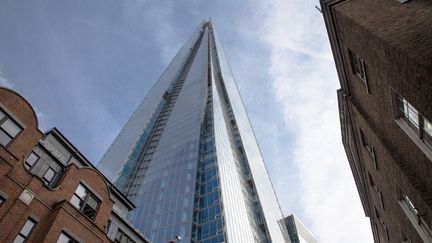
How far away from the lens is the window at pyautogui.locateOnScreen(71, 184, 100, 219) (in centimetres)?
2091

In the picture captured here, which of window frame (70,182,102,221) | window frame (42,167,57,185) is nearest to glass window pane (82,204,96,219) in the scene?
window frame (70,182,102,221)

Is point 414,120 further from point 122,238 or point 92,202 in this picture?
point 122,238

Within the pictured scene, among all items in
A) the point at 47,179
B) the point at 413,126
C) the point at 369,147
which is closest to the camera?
the point at 413,126

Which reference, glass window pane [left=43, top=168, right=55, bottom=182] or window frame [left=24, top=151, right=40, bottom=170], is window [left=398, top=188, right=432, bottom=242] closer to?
glass window pane [left=43, top=168, right=55, bottom=182]

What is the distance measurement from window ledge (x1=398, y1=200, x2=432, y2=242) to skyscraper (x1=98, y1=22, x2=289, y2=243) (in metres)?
38.5

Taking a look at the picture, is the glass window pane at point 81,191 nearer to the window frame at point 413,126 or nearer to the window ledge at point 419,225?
the window frame at point 413,126

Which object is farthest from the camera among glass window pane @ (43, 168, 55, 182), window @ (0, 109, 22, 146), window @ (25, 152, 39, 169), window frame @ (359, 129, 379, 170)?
window frame @ (359, 129, 379, 170)

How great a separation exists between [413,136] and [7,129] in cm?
2040

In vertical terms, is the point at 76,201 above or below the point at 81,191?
below

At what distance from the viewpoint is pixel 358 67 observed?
18891mm

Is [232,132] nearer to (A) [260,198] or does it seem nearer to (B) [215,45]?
(A) [260,198]

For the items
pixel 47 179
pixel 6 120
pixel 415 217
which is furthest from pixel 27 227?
pixel 415 217

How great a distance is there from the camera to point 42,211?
18.4m

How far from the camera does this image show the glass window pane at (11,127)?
60.5 feet
